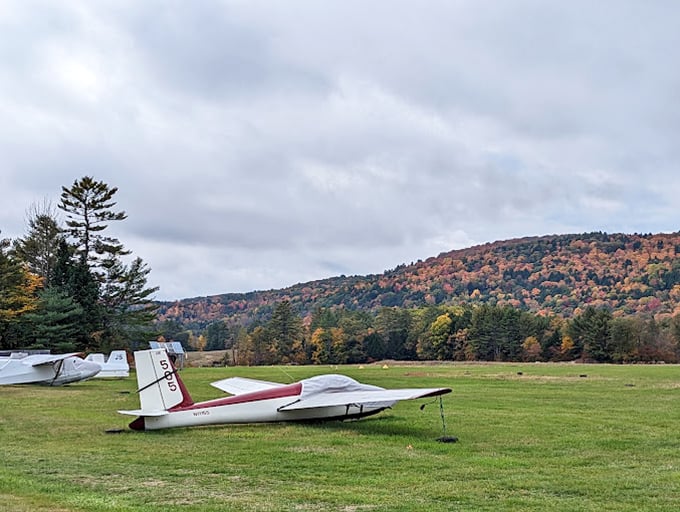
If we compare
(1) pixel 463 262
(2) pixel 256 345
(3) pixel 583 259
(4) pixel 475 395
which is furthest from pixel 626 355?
(1) pixel 463 262

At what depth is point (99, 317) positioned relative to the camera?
54.0 m

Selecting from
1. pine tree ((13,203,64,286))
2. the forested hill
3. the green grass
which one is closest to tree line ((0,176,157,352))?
pine tree ((13,203,64,286))

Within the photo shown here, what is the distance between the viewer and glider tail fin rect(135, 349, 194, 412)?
13.4 meters

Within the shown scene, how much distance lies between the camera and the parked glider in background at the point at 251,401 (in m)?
13.4

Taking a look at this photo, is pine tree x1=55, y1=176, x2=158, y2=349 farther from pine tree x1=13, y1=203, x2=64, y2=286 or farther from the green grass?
the green grass

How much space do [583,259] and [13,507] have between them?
186 metres

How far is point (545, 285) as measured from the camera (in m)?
164

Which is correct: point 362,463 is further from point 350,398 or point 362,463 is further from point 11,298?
point 11,298

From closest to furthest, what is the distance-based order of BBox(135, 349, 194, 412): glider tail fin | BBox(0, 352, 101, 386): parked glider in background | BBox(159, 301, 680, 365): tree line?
1. BBox(135, 349, 194, 412): glider tail fin
2. BBox(0, 352, 101, 386): parked glider in background
3. BBox(159, 301, 680, 365): tree line

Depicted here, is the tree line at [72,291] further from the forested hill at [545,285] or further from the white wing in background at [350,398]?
the forested hill at [545,285]

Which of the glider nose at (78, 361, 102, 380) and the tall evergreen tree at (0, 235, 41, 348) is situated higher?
the tall evergreen tree at (0, 235, 41, 348)

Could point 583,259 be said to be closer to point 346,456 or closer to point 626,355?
point 626,355

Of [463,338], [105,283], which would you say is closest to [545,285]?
[463,338]

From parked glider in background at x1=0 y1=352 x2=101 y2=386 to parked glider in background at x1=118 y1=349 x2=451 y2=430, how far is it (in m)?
15.0
